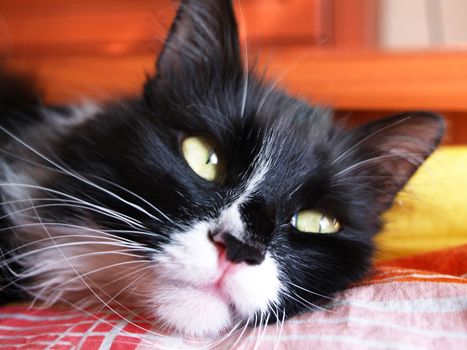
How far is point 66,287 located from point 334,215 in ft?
1.98

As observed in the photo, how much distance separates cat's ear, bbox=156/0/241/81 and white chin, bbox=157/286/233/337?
53cm

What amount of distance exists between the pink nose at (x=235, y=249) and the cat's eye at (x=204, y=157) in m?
0.16

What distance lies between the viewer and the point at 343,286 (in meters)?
0.96

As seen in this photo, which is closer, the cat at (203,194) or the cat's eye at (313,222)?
the cat at (203,194)

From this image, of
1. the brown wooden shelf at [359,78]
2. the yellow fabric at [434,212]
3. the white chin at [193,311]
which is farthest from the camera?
the brown wooden shelf at [359,78]

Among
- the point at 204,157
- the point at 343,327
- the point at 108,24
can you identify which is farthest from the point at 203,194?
the point at 108,24

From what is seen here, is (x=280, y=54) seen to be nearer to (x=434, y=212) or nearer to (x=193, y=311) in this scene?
(x=434, y=212)

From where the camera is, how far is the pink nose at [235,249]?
31.1 inches

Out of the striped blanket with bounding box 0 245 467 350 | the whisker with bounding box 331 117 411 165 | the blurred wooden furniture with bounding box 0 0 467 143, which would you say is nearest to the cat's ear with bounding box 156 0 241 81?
the blurred wooden furniture with bounding box 0 0 467 143

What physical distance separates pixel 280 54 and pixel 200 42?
737mm

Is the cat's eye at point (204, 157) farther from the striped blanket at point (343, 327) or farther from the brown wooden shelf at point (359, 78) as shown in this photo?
the brown wooden shelf at point (359, 78)

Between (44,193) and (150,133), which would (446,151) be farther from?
(44,193)

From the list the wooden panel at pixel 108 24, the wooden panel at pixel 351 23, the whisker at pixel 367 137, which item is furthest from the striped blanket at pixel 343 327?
the wooden panel at pixel 351 23

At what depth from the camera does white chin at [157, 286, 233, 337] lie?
843mm
